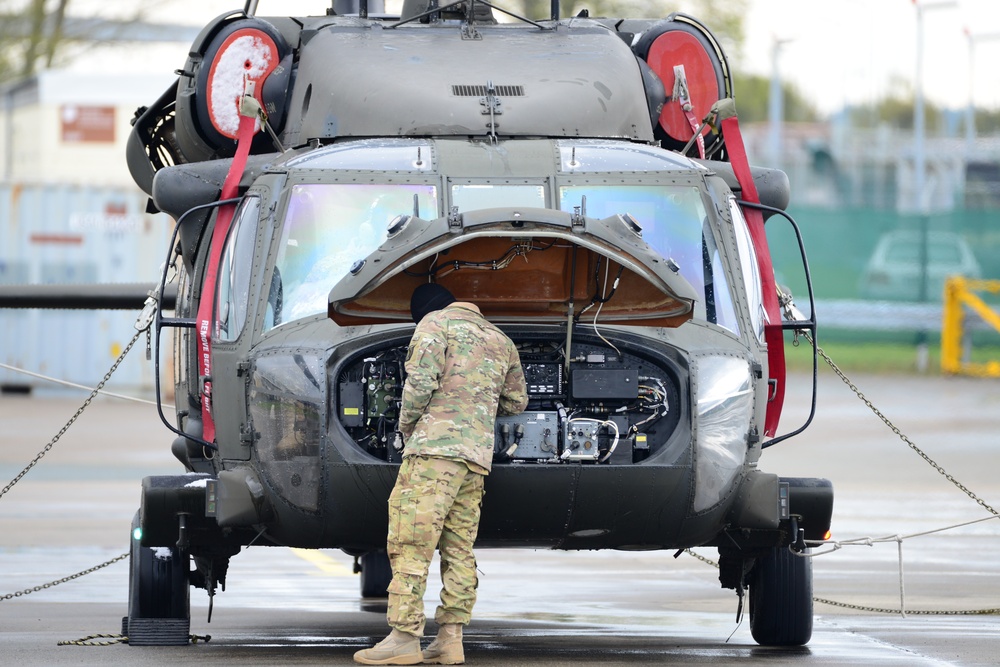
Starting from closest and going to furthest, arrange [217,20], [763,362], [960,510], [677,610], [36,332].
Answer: [763,362] < [217,20] < [677,610] < [960,510] < [36,332]

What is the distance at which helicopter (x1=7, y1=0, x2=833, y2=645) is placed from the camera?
802 cm

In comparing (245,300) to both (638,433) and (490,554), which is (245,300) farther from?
(490,554)

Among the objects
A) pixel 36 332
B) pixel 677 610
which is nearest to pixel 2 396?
pixel 36 332

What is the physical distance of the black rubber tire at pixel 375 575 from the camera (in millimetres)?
12258

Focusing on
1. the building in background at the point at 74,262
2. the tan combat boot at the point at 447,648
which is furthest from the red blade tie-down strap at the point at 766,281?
the building in background at the point at 74,262

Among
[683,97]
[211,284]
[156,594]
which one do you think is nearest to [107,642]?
[156,594]

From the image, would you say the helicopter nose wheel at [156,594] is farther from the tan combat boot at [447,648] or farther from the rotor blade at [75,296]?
the rotor blade at [75,296]

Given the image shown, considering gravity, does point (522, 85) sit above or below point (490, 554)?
above

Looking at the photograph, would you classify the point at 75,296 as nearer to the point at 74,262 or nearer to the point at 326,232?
the point at 326,232

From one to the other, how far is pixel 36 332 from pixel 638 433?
22.6 m

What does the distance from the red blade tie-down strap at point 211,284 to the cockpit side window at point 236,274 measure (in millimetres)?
44

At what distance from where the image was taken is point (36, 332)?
2923cm

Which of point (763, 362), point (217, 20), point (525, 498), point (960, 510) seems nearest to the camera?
point (525, 498)

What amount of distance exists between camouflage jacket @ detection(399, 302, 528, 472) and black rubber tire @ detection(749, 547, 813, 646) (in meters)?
2.21
